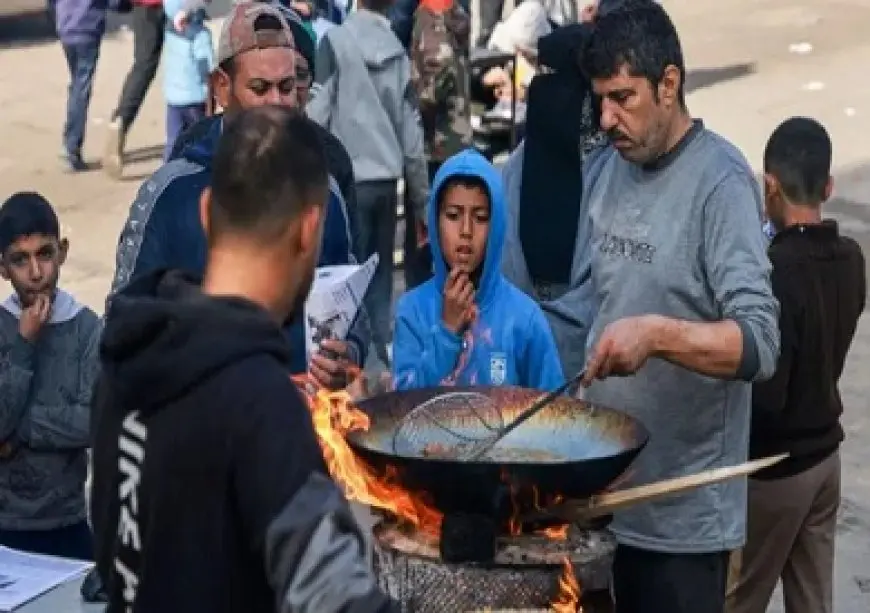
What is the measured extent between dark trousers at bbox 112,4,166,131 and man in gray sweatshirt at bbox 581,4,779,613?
26.3 feet

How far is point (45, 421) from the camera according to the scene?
189 inches

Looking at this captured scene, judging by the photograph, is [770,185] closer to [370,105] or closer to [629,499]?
[629,499]

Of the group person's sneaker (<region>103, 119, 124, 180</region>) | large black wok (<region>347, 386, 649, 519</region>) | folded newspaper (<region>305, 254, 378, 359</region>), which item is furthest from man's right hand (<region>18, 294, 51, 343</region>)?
person's sneaker (<region>103, 119, 124, 180</region>)

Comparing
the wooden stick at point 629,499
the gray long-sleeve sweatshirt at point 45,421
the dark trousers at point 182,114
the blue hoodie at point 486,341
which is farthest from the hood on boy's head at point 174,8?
the wooden stick at point 629,499

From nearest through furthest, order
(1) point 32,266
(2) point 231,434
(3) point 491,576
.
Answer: (2) point 231,434 → (3) point 491,576 → (1) point 32,266

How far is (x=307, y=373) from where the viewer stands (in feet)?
12.8

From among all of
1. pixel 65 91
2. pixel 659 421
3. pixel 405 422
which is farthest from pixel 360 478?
pixel 65 91

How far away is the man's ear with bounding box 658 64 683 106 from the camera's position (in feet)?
12.5

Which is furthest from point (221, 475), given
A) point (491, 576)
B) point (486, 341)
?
point (486, 341)

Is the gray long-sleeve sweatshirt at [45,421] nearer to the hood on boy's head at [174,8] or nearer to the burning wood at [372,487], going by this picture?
the burning wood at [372,487]

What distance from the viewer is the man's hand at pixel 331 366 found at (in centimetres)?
380

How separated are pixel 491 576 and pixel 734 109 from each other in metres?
10.7

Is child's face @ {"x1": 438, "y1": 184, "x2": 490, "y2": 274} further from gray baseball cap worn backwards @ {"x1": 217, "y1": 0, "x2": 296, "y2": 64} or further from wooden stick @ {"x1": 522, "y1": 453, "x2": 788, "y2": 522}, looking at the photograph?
wooden stick @ {"x1": 522, "y1": 453, "x2": 788, "y2": 522}

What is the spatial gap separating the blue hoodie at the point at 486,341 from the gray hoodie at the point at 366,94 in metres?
3.14
